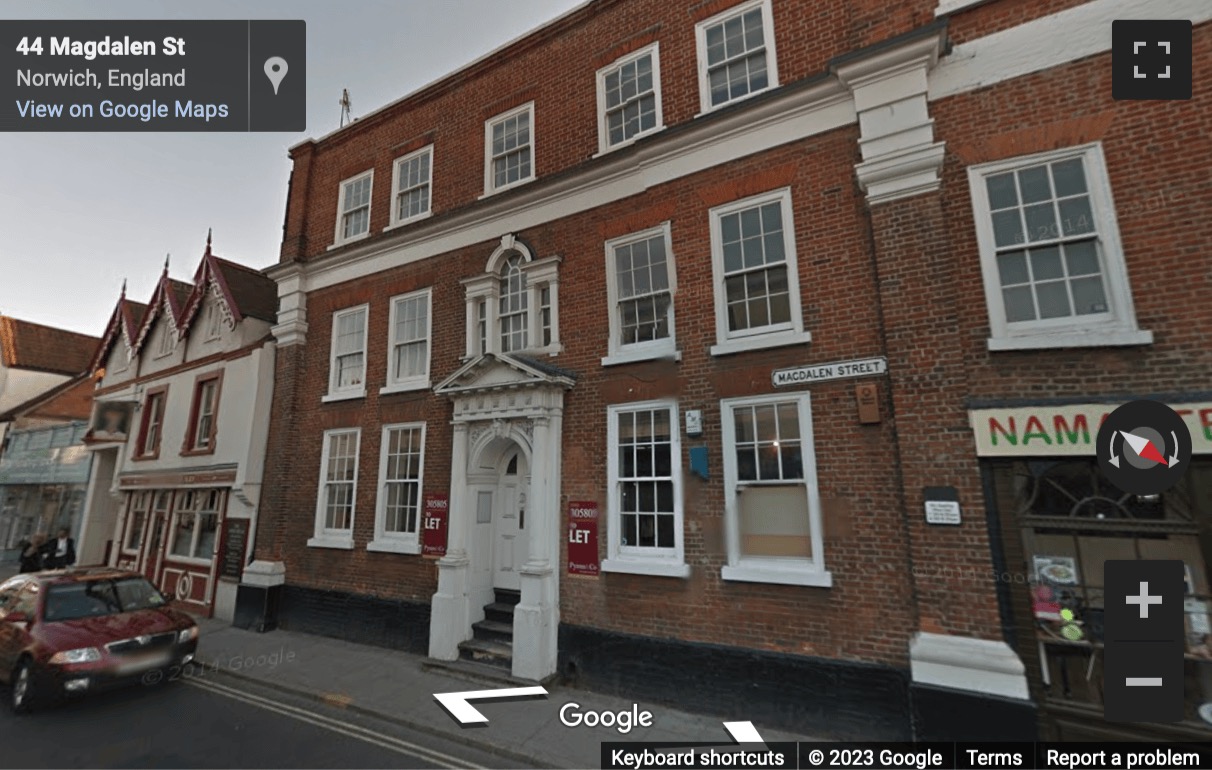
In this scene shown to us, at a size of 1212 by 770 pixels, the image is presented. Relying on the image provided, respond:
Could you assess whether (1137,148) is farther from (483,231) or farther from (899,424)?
(483,231)

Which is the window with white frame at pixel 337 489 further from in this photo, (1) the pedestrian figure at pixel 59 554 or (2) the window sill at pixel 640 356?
(1) the pedestrian figure at pixel 59 554

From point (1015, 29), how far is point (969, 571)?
254 inches

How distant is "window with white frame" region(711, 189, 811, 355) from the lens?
7.23m

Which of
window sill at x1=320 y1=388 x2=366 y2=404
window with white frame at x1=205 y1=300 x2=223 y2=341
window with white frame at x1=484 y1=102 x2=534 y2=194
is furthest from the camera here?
window with white frame at x1=205 y1=300 x2=223 y2=341

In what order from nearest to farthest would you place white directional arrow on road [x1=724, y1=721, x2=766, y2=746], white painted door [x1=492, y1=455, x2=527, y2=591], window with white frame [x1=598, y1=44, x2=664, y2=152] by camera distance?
white directional arrow on road [x1=724, y1=721, x2=766, y2=746]
window with white frame [x1=598, y1=44, x2=664, y2=152]
white painted door [x1=492, y1=455, x2=527, y2=591]

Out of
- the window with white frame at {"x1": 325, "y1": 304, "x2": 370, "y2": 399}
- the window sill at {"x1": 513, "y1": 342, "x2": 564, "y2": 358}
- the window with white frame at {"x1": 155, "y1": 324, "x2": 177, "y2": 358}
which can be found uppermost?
the window with white frame at {"x1": 155, "y1": 324, "x2": 177, "y2": 358}

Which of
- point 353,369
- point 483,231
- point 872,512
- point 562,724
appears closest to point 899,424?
point 872,512

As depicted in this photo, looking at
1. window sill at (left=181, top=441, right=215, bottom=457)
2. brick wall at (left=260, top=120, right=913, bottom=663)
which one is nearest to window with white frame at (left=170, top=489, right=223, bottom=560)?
window sill at (left=181, top=441, right=215, bottom=457)

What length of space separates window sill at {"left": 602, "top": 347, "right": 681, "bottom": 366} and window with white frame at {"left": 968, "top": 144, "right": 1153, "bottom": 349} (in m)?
3.91

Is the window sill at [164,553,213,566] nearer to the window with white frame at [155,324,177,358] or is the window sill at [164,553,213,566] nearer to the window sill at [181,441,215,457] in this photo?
the window sill at [181,441,215,457]

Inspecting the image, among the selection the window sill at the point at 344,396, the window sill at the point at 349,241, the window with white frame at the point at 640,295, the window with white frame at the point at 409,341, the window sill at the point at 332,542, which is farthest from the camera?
the window sill at the point at 349,241

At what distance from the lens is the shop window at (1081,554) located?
4.89 meters

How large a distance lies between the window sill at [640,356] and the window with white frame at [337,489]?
6.25 m

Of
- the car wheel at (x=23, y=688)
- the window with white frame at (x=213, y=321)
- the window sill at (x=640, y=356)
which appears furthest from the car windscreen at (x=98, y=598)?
the window sill at (x=640, y=356)
